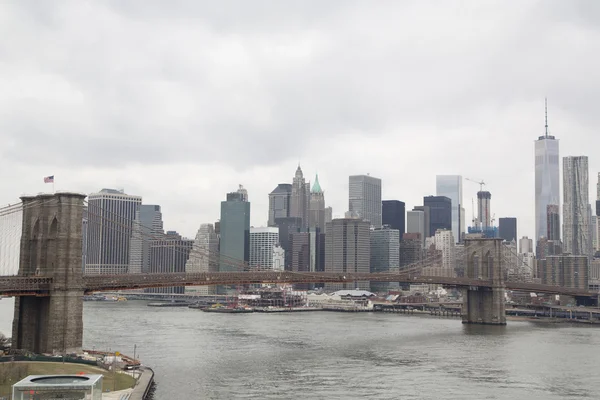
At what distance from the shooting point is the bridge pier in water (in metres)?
97.7

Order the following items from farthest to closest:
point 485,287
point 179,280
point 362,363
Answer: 1. point 485,287
2. point 179,280
3. point 362,363

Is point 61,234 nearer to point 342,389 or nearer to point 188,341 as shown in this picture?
point 342,389

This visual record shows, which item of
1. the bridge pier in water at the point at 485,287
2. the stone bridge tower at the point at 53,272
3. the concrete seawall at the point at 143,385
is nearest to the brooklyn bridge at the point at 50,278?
the stone bridge tower at the point at 53,272

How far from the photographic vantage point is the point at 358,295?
594 ft

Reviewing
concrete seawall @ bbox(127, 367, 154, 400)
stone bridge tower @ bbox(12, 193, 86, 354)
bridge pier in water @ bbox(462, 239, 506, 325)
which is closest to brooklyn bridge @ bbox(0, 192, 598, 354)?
stone bridge tower @ bbox(12, 193, 86, 354)

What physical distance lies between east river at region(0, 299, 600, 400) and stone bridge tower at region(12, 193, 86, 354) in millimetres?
6921

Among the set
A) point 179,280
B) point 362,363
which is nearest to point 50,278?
point 179,280

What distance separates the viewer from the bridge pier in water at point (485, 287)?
9769 centimetres

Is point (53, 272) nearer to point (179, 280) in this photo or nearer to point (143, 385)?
point (143, 385)

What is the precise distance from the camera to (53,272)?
4506cm

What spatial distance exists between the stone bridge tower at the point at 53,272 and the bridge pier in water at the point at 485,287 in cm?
6576

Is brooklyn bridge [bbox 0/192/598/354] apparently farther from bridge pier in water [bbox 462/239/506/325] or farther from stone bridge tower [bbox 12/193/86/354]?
bridge pier in water [bbox 462/239/506/325]

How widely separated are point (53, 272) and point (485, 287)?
68519mm

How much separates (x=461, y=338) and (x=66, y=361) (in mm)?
47765
